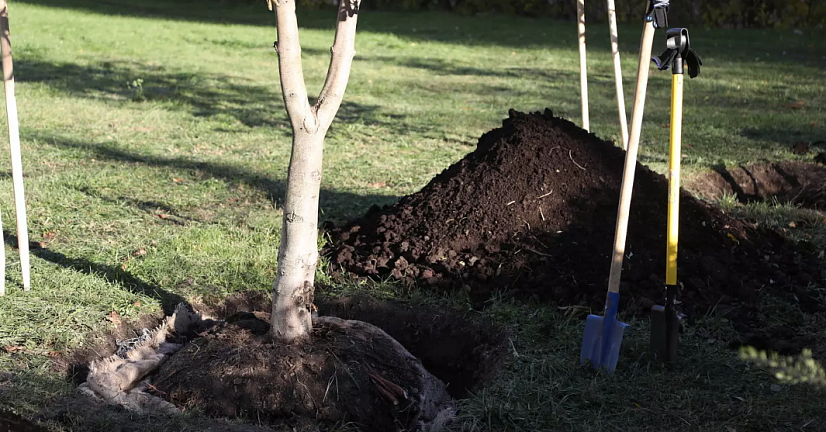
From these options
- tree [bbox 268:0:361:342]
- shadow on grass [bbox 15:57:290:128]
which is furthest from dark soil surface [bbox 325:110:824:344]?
shadow on grass [bbox 15:57:290:128]

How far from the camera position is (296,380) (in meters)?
3.16

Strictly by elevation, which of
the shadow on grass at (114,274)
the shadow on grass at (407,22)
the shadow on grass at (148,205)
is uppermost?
the shadow on grass at (407,22)

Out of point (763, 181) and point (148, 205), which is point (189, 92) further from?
point (763, 181)

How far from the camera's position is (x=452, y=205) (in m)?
4.53

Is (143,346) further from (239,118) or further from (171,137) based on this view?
(239,118)

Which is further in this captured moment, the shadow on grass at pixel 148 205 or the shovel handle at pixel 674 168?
the shadow on grass at pixel 148 205

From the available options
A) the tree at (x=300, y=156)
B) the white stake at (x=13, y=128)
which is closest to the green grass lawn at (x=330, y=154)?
the white stake at (x=13, y=128)

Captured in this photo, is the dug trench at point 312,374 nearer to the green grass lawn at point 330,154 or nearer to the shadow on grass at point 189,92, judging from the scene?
the green grass lawn at point 330,154

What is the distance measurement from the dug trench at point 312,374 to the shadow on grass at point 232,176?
6.03ft

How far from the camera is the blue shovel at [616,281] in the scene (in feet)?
10.3

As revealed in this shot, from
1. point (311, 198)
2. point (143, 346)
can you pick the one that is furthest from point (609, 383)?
point (143, 346)

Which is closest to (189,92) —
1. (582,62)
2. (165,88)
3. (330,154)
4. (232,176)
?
(165,88)

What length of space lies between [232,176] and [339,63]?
3.43 meters

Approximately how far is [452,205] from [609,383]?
5.21ft
